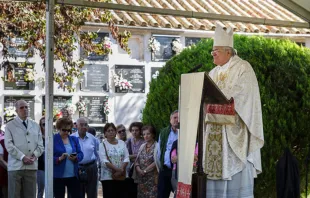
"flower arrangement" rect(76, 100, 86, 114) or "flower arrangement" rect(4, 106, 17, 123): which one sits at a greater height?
"flower arrangement" rect(76, 100, 86, 114)

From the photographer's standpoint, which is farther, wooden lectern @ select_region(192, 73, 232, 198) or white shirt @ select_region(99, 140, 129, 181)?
white shirt @ select_region(99, 140, 129, 181)

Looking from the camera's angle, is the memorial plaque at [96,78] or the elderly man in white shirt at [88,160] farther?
the memorial plaque at [96,78]

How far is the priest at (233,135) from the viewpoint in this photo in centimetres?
816

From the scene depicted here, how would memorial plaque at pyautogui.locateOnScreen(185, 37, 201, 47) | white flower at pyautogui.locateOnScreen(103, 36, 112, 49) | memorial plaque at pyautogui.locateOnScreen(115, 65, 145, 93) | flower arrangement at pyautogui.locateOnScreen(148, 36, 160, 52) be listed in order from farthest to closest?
memorial plaque at pyautogui.locateOnScreen(185, 37, 201, 47) < flower arrangement at pyautogui.locateOnScreen(148, 36, 160, 52) < memorial plaque at pyautogui.locateOnScreen(115, 65, 145, 93) < white flower at pyautogui.locateOnScreen(103, 36, 112, 49)

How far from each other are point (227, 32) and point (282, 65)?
A: 12.9 ft

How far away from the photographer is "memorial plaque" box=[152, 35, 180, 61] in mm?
20078

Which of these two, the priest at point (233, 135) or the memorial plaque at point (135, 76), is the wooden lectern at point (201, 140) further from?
the memorial plaque at point (135, 76)

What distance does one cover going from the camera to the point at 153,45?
19.8 meters

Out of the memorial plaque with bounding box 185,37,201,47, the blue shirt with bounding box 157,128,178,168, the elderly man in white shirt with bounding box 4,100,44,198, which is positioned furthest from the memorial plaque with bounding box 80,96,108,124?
the blue shirt with bounding box 157,128,178,168

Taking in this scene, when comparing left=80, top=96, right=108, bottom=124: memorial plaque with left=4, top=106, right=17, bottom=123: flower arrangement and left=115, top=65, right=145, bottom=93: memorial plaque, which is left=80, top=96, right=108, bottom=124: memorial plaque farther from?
left=4, top=106, right=17, bottom=123: flower arrangement

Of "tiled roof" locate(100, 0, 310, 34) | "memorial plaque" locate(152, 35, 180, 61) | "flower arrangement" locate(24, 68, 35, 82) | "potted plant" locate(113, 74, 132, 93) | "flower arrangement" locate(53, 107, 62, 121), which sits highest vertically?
"tiled roof" locate(100, 0, 310, 34)

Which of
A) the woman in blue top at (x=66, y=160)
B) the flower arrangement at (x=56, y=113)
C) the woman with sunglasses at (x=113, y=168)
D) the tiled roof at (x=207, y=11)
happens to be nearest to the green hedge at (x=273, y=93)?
the woman with sunglasses at (x=113, y=168)

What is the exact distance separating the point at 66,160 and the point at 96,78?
8110 mm

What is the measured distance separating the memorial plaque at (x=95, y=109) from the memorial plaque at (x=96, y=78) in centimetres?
22
